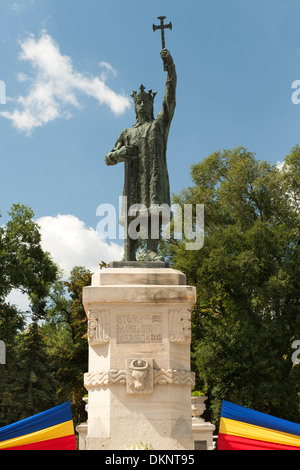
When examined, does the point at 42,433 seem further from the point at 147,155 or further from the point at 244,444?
the point at 147,155

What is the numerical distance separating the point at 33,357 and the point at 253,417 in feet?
72.2

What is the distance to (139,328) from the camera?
7.14 m

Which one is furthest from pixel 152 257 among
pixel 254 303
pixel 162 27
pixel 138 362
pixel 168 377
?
pixel 254 303

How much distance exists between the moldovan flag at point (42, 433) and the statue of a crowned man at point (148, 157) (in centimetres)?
281

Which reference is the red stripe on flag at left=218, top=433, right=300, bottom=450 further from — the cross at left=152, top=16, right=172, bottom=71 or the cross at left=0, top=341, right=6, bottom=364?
the cross at left=0, top=341, right=6, bottom=364

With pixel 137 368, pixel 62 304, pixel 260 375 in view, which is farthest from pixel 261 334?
pixel 62 304

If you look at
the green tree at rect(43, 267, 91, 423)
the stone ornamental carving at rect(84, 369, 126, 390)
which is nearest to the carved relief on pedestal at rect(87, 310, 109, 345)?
the stone ornamental carving at rect(84, 369, 126, 390)

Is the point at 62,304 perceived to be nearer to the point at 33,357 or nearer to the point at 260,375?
the point at 33,357

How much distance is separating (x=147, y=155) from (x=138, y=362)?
346cm

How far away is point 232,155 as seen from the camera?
2888 centimetres

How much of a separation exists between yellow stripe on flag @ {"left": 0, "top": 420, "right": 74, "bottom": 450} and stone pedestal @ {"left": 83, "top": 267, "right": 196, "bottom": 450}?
1.61 meters

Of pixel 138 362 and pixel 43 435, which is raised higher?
pixel 138 362

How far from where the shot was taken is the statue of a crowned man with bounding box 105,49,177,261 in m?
8.44

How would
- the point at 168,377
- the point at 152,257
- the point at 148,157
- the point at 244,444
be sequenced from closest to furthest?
the point at 168,377, the point at 244,444, the point at 152,257, the point at 148,157
